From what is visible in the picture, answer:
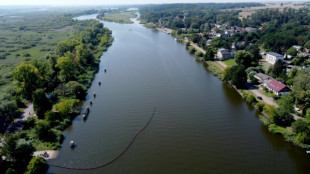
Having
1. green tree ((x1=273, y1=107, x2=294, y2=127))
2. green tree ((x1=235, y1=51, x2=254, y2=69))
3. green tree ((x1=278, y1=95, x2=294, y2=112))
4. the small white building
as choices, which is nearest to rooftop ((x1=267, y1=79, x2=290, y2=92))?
green tree ((x1=278, y1=95, x2=294, y2=112))

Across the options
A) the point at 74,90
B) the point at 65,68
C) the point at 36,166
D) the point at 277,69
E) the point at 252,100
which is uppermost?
the point at 65,68

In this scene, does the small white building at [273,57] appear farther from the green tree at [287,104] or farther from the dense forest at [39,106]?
the dense forest at [39,106]

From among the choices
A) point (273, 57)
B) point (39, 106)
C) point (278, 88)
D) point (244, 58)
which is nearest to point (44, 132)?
point (39, 106)

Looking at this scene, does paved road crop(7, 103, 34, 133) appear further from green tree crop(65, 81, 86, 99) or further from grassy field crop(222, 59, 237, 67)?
grassy field crop(222, 59, 237, 67)

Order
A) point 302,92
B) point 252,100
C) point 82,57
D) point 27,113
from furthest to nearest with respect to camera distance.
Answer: point 82,57, point 252,100, point 27,113, point 302,92

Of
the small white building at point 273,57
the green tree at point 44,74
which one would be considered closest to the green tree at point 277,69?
the small white building at point 273,57

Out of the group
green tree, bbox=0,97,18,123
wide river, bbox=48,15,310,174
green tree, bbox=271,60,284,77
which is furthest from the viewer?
green tree, bbox=271,60,284,77

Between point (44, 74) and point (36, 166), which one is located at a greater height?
point (44, 74)

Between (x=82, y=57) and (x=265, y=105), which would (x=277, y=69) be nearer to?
(x=265, y=105)
